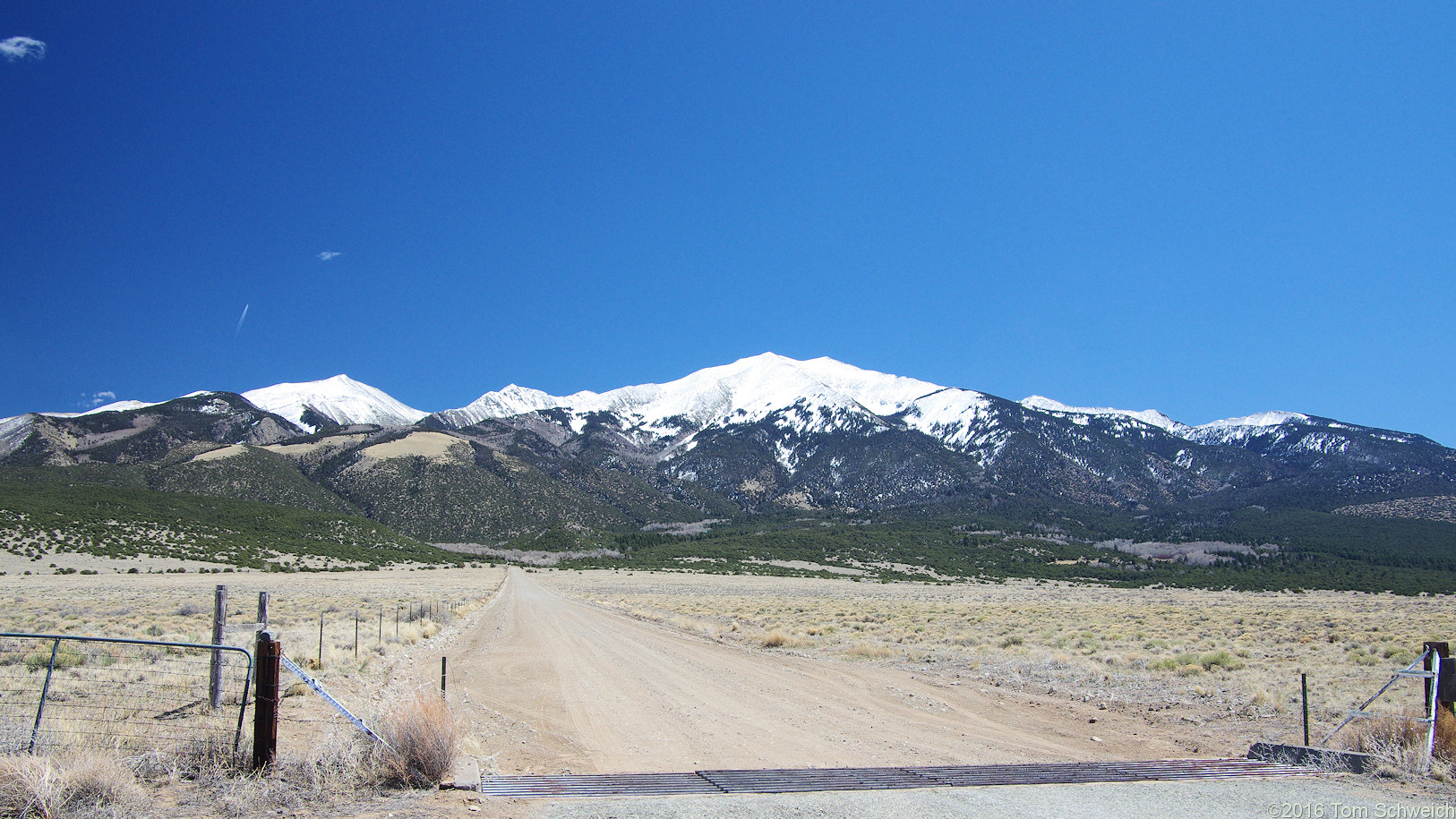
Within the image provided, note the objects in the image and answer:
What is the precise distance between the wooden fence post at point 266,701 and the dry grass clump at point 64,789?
2.79 feet

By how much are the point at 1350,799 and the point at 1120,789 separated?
2.02 metres

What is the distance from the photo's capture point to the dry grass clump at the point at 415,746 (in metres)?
7.08

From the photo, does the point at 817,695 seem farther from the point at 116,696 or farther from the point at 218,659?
the point at 116,696

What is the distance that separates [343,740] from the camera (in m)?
7.26

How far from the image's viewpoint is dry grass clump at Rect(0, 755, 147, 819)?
5391mm

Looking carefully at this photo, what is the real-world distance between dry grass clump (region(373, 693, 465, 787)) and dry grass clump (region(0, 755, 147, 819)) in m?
1.88

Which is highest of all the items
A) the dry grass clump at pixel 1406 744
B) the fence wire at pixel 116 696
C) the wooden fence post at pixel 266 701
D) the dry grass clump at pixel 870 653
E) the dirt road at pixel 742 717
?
the wooden fence post at pixel 266 701

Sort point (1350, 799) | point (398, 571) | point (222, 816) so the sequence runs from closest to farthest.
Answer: point (222, 816) < point (1350, 799) < point (398, 571)

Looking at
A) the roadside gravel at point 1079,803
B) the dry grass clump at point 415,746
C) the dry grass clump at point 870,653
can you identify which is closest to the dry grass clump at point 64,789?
the dry grass clump at point 415,746

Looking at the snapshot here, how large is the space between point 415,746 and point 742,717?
6.33 meters

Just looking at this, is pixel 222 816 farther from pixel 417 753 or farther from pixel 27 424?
pixel 27 424

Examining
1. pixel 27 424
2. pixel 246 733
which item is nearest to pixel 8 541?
pixel 246 733

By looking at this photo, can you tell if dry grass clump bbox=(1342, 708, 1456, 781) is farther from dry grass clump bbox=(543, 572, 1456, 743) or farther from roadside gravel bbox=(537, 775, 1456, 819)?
dry grass clump bbox=(543, 572, 1456, 743)

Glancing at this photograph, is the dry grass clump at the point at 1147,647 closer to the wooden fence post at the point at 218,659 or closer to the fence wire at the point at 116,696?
the fence wire at the point at 116,696
